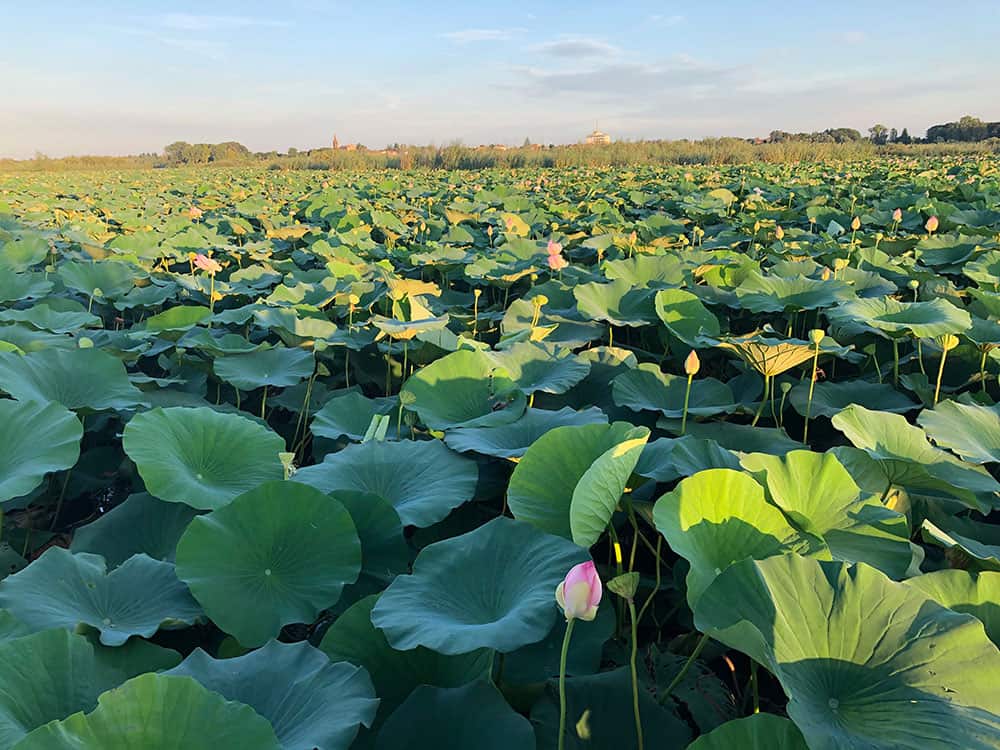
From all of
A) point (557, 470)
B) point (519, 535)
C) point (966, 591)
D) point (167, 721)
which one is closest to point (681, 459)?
point (557, 470)

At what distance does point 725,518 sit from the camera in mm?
963

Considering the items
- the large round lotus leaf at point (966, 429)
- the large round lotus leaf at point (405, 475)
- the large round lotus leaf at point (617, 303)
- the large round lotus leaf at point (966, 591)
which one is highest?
the large round lotus leaf at point (617, 303)

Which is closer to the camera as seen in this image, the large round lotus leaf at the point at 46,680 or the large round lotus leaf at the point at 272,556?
the large round lotus leaf at the point at 46,680

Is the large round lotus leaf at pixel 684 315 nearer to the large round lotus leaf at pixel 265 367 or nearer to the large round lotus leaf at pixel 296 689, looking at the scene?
the large round lotus leaf at pixel 265 367

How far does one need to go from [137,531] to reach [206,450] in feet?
0.71

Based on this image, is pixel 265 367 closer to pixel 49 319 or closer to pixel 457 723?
pixel 49 319

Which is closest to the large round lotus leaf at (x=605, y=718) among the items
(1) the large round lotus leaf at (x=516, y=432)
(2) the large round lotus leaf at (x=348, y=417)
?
(1) the large round lotus leaf at (x=516, y=432)

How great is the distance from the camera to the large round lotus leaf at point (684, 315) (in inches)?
85.0

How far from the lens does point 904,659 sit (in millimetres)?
695

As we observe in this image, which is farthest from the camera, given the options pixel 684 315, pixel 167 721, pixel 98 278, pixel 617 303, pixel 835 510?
pixel 98 278

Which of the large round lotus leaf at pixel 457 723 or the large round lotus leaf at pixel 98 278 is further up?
the large round lotus leaf at pixel 98 278

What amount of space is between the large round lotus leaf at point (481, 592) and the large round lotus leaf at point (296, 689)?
3.2 inches

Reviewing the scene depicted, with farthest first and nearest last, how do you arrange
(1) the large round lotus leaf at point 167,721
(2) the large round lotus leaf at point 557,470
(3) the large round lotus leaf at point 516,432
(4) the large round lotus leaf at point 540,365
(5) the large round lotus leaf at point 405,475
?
(4) the large round lotus leaf at point 540,365, (3) the large round lotus leaf at point 516,432, (5) the large round lotus leaf at point 405,475, (2) the large round lotus leaf at point 557,470, (1) the large round lotus leaf at point 167,721

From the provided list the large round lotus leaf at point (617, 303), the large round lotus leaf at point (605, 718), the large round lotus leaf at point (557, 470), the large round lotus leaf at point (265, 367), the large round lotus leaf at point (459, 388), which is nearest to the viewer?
the large round lotus leaf at point (605, 718)
